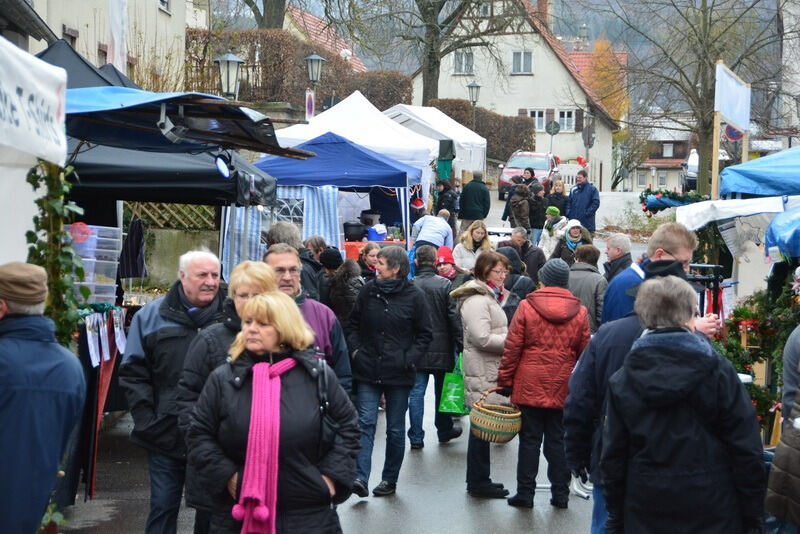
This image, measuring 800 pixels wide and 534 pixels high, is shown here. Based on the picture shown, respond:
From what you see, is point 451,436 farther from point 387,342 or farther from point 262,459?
point 262,459

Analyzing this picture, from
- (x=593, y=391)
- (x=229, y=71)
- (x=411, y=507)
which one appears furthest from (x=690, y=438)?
(x=229, y=71)

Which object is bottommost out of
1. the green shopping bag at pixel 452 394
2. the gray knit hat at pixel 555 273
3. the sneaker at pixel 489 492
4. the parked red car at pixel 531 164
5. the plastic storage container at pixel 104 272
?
the sneaker at pixel 489 492

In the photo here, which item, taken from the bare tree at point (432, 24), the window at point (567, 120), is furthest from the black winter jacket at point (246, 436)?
the window at point (567, 120)

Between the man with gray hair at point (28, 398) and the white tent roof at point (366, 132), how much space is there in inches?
581

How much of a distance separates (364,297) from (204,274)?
2.48 metres

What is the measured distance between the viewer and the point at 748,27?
37844 mm

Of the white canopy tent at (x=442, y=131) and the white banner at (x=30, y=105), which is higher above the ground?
the white canopy tent at (x=442, y=131)

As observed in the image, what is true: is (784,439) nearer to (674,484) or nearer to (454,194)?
(674,484)

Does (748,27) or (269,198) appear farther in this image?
(748,27)

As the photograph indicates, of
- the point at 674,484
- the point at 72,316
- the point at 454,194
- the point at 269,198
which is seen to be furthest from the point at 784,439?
the point at 454,194

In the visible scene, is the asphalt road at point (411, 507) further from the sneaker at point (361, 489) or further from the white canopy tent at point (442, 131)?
the white canopy tent at point (442, 131)

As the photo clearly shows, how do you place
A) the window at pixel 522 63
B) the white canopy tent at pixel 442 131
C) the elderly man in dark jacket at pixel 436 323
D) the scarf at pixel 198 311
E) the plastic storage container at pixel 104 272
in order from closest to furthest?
the scarf at pixel 198 311
the plastic storage container at pixel 104 272
the elderly man in dark jacket at pixel 436 323
the white canopy tent at pixel 442 131
the window at pixel 522 63

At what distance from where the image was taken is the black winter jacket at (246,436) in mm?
4898

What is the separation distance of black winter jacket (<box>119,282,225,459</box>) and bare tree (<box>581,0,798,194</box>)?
3021 centimetres
